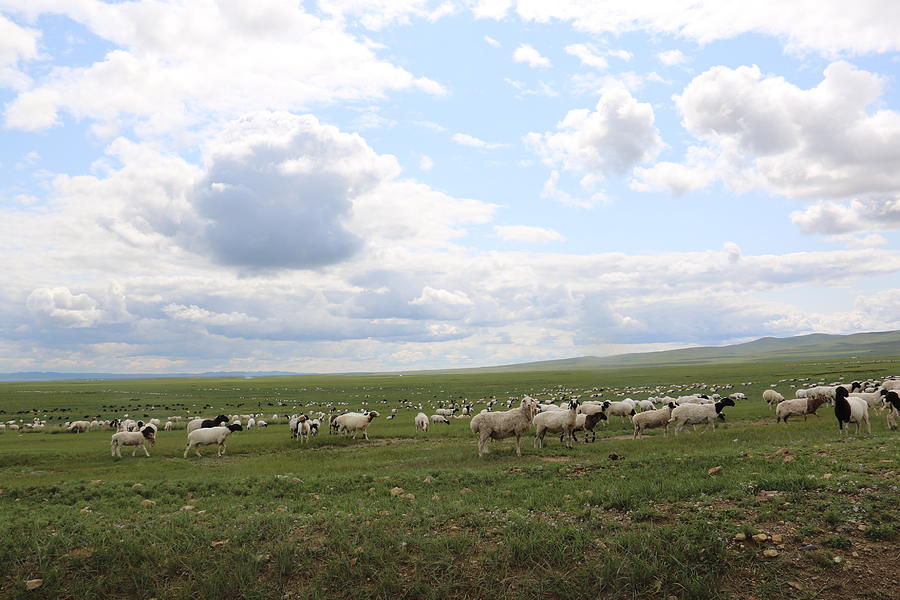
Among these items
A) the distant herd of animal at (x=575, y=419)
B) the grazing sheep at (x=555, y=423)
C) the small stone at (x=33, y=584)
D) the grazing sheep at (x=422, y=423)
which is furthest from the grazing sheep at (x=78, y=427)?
the small stone at (x=33, y=584)

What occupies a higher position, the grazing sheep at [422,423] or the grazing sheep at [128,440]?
the grazing sheep at [128,440]

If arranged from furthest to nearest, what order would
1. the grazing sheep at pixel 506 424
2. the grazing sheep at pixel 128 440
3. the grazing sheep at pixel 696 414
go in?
the grazing sheep at pixel 128 440 → the grazing sheep at pixel 696 414 → the grazing sheep at pixel 506 424

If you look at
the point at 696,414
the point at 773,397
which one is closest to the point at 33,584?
the point at 696,414

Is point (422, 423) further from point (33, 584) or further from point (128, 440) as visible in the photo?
point (33, 584)

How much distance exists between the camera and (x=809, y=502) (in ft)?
32.9

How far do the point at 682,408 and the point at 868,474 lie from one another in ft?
48.9

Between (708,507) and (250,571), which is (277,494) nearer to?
(250,571)

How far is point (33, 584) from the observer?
932cm

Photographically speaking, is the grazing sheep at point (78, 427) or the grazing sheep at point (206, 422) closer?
the grazing sheep at point (206, 422)

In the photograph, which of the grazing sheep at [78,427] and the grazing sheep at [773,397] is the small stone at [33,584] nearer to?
the grazing sheep at [773,397]

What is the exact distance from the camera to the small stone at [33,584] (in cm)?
926

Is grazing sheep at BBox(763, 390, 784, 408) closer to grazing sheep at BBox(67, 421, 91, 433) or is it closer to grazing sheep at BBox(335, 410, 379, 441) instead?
grazing sheep at BBox(335, 410, 379, 441)

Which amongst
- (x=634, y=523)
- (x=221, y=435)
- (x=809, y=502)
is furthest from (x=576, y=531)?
(x=221, y=435)

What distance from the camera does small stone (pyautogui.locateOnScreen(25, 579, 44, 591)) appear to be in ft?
30.4
